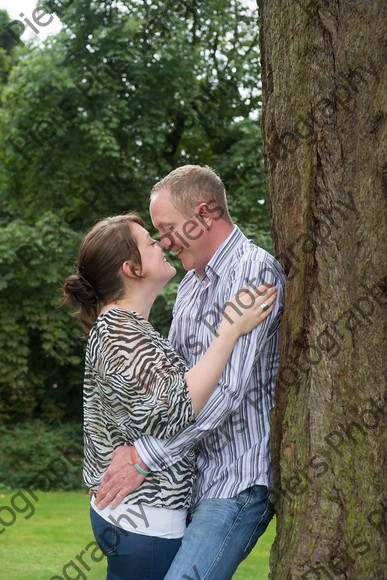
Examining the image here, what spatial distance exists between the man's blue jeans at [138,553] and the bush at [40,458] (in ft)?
34.9

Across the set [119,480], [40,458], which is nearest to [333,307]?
[119,480]

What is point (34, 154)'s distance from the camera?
15828 millimetres

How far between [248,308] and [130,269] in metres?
0.52

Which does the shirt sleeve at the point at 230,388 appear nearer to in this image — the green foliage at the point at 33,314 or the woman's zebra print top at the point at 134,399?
the woman's zebra print top at the point at 134,399

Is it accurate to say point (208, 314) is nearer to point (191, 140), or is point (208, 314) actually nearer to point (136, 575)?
point (136, 575)

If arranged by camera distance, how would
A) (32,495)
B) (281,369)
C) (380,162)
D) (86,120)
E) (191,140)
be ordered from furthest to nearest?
1. (191,140)
2. (86,120)
3. (32,495)
4. (281,369)
5. (380,162)

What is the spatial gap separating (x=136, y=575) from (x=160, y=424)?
570 mm

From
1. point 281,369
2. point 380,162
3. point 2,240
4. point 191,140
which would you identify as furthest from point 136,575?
point 191,140

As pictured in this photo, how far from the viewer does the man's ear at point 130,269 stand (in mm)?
2871

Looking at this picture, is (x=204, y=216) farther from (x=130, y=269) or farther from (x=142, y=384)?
(x=142, y=384)

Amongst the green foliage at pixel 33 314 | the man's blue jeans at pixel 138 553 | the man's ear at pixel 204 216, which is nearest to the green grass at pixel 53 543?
the green foliage at pixel 33 314

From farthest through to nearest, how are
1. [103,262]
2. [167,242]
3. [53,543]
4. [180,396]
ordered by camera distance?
1. [53,543]
2. [167,242]
3. [103,262]
4. [180,396]

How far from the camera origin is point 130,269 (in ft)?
9.45

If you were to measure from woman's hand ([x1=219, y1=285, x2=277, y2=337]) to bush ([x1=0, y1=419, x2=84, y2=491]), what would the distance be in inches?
434
